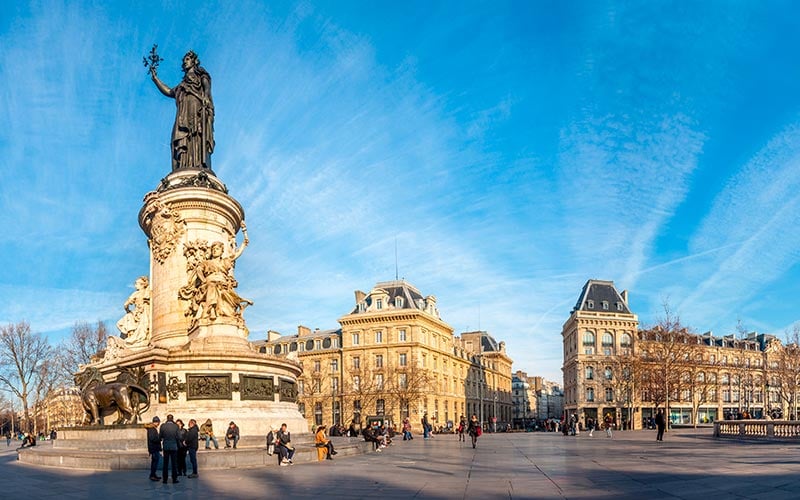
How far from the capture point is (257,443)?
22.3 m

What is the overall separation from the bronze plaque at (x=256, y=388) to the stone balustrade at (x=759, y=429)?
24772 mm

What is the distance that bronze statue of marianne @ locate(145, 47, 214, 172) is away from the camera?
1121 inches

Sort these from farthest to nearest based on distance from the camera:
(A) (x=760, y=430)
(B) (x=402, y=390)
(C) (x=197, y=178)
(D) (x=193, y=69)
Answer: (B) (x=402, y=390)
(A) (x=760, y=430)
(D) (x=193, y=69)
(C) (x=197, y=178)

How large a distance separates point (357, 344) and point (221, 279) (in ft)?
219

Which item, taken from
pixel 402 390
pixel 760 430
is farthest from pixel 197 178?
pixel 402 390

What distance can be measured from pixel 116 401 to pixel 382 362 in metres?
67.3

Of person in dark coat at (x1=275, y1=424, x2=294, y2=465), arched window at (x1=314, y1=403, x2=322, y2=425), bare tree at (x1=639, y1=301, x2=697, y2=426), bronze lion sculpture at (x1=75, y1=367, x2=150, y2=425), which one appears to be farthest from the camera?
arched window at (x1=314, y1=403, x2=322, y2=425)

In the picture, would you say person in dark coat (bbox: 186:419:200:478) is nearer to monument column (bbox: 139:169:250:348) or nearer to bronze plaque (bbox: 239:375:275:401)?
bronze plaque (bbox: 239:375:275:401)

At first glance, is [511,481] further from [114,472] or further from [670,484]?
[114,472]

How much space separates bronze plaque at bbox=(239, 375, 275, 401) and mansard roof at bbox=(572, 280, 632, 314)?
277 feet

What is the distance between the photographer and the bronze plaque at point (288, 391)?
2523 cm

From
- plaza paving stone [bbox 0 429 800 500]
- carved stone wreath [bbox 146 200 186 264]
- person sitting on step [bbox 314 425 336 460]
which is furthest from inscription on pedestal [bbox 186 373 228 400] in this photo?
carved stone wreath [bbox 146 200 186 264]

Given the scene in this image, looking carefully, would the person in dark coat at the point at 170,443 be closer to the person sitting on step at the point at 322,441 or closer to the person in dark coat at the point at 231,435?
the person in dark coat at the point at 231,435

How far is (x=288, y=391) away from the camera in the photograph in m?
25.7
